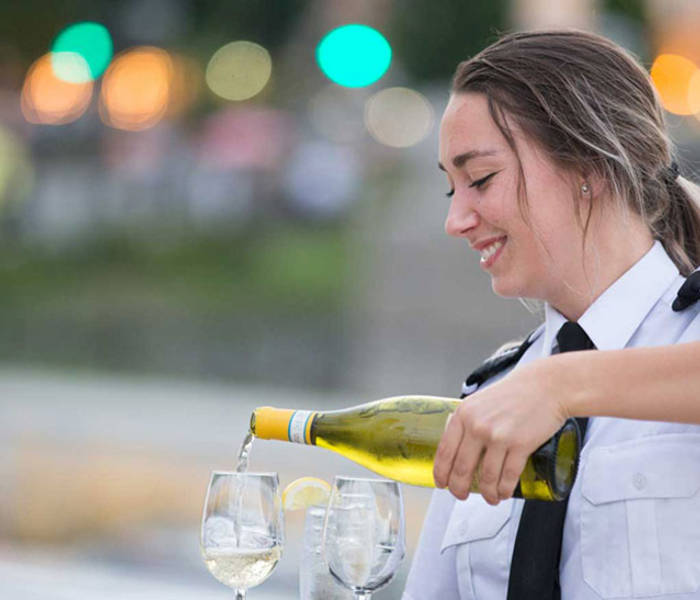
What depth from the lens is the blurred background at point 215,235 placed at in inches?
432

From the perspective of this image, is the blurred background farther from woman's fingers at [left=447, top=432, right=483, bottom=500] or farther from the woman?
woman's fingers at [left=447, top=432, right=483, bottom=500]

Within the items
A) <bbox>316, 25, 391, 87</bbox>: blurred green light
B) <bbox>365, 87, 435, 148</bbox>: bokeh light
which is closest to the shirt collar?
<bbox>365, 87, 435, 148</bbox>: bokeh light

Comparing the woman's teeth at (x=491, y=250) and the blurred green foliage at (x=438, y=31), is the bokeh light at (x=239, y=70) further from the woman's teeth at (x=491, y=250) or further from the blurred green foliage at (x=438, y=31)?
the woman's teeth at (x=491, y=250)

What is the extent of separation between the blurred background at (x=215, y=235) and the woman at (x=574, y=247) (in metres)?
4.64

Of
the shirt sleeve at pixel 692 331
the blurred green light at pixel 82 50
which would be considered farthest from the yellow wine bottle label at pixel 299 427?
the blurred green light at pixel 82 50

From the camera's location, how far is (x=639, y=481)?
1719 millimetres

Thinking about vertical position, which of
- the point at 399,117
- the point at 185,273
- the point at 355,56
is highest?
the point at 355,56

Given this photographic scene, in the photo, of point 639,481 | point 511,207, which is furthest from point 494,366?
point 639,481

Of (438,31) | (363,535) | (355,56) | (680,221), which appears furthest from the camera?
(355,56)

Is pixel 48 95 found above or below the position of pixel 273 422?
above

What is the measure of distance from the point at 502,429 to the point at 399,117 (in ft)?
54.4

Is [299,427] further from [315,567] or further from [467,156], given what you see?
[467,156]

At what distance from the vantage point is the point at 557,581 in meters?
1.80

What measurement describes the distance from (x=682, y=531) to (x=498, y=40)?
0.88 metres
